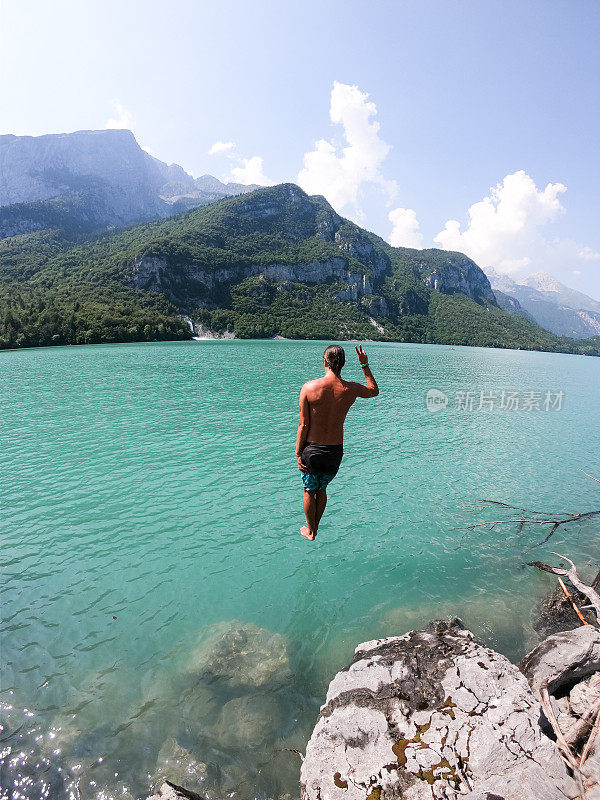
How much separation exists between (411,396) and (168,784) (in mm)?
34724

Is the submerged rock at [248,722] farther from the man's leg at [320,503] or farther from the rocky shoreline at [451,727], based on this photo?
the man's leg at [320,503]

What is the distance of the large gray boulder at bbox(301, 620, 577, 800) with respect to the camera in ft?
11.2

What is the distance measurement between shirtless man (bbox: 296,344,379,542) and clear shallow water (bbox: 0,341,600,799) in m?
3.20

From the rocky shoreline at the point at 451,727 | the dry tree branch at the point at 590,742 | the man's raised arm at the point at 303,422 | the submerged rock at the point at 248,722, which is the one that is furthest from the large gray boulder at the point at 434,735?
the man's raised arm at the point at 303,422

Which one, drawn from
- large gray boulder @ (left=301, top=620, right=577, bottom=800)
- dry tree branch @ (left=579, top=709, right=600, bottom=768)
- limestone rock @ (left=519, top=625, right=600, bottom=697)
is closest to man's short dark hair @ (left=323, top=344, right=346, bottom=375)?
large gray boulder @ (left=301, top=620, right=577, bottom=800)

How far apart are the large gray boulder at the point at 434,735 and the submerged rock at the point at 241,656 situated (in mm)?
1689

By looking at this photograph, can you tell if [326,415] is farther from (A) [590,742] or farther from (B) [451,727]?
(A) [590,742]

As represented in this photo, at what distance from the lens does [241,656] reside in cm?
654

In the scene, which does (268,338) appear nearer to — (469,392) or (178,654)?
(469,392)

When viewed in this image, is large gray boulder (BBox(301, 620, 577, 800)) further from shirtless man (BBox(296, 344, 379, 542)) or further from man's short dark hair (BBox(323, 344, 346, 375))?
man's short dark hair (BBox(323, 344, 346, 375))

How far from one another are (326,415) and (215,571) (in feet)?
19.1

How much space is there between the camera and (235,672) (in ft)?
20.4

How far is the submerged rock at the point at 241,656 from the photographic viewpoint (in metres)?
6.11

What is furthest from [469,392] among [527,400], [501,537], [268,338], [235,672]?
[268,338]
